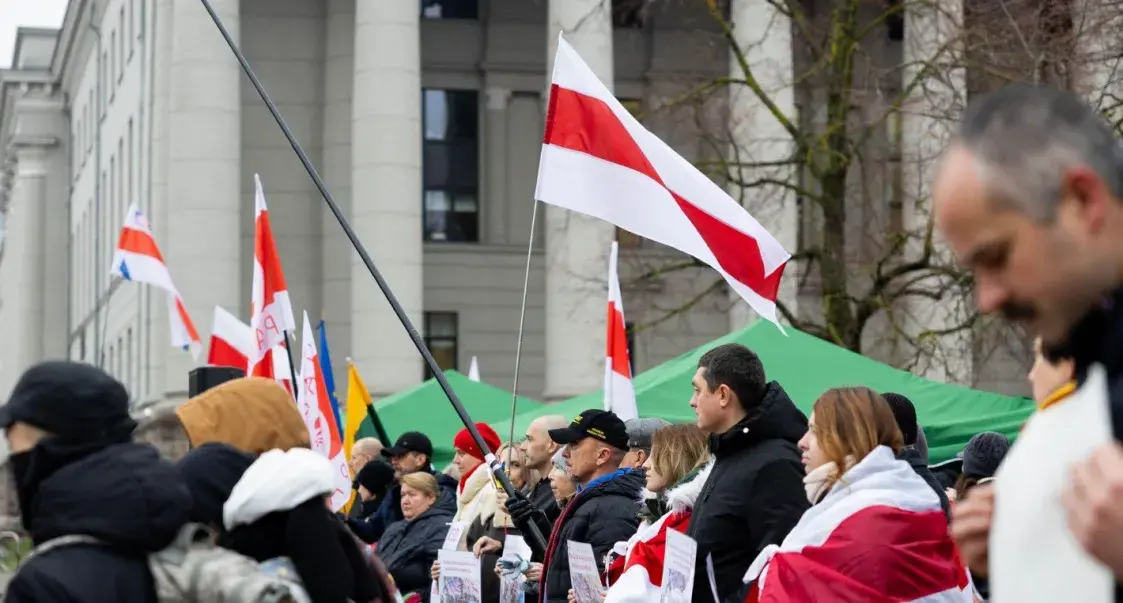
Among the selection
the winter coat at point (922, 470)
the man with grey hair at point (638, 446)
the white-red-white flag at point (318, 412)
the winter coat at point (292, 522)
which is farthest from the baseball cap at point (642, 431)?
the winter coat at point (292, 522)

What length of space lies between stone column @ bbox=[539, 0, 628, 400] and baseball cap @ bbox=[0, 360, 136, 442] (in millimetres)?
32955

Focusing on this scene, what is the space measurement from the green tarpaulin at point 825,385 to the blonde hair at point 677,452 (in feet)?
21.0

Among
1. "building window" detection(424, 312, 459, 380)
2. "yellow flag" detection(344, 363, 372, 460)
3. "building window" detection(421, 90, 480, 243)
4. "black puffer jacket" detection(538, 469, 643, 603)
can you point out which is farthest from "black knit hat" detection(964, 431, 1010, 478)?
"building window" detection(421, 90, 480, 243)

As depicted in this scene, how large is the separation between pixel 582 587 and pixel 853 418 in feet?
6.82

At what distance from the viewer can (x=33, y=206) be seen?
73188mm

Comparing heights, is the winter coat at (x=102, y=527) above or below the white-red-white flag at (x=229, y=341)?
above

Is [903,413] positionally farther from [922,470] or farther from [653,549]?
[653,549]

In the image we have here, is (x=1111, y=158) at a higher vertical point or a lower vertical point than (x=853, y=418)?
higher

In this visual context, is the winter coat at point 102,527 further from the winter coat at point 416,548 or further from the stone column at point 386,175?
the stone column at point 386,175

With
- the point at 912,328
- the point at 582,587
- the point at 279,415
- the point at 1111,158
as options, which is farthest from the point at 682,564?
the point at 912,328

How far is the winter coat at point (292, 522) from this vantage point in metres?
4.02

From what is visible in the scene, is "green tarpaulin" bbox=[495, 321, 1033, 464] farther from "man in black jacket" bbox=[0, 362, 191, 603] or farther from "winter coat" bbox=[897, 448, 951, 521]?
"man in black jacket" bbox=[0, 362, 191, 603]

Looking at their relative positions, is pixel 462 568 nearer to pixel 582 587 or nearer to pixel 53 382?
pixel 582 587

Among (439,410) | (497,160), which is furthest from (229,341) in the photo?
(497,160)
